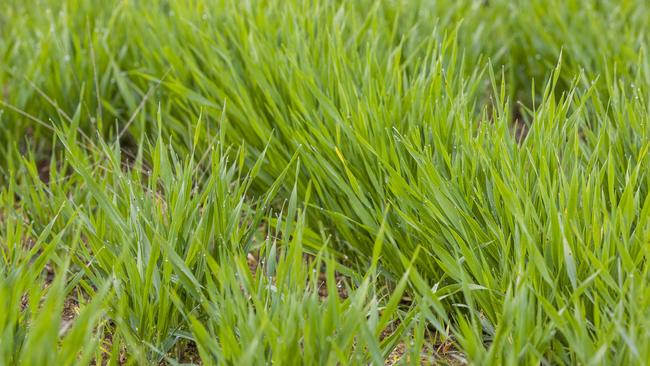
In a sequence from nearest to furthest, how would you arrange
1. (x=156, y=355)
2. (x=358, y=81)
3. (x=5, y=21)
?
(x=156, y=355) < (x=358, y=81) < (x=5, y=21)

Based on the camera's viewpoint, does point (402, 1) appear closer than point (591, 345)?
No

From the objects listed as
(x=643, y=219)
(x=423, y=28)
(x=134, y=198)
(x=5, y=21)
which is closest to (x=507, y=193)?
(x=643, y=219)

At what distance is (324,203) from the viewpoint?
178 cm

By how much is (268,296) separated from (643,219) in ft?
2.08

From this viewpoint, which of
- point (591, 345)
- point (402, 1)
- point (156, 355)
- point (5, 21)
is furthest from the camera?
point (5, 21)

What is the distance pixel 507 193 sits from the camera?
1432 mm

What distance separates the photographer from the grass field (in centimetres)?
127

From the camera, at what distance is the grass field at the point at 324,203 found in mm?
1272

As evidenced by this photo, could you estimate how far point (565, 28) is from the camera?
2.51 metres

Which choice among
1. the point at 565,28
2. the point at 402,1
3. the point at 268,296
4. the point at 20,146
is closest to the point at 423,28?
the point at 402,1

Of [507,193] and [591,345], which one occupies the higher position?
[507,193]

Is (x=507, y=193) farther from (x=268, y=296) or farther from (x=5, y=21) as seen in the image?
Answer: (x=5, y=21)

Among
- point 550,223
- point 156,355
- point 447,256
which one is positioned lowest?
point 156,355

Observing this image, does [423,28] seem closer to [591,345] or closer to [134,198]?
[134,198]
